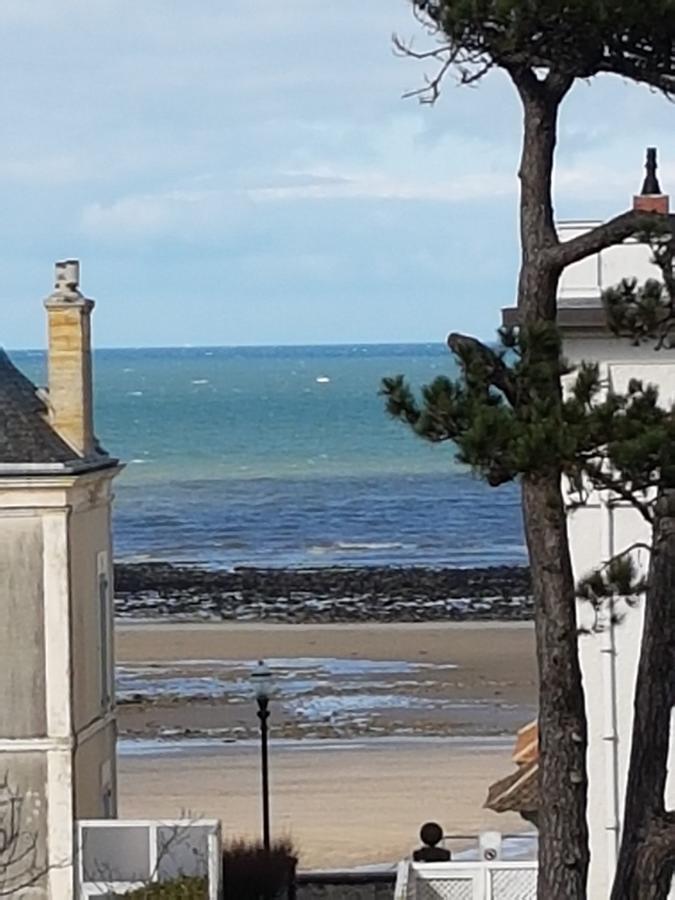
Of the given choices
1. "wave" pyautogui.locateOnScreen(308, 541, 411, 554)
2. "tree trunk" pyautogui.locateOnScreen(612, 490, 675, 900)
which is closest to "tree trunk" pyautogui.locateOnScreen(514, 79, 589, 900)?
"tree trunk" pyautogui.locateOnScreen(612, 490, 675, 900)

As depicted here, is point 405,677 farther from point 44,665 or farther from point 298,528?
point 298,528

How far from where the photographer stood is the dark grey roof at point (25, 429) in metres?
18.7

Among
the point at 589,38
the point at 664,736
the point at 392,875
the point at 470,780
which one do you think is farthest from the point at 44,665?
the point at 470,780

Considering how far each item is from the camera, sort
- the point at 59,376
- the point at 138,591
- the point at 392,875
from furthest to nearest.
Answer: the point at 138,591 → the point at 392,875 → the point at 59,376

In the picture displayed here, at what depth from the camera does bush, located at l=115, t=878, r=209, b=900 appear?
17.8m

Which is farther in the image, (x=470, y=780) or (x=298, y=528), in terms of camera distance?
(x=298, y=528)

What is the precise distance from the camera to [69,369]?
766 inches

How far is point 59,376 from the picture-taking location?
19.5m

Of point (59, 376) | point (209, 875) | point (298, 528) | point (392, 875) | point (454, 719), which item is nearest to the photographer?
point (209, 875)

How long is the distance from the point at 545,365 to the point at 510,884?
298 inches

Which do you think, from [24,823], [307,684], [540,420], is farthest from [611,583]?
[307,684]

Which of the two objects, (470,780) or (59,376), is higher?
(59,376)

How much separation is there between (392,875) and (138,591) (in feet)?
119

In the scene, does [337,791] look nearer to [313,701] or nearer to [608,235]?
[313,701]
